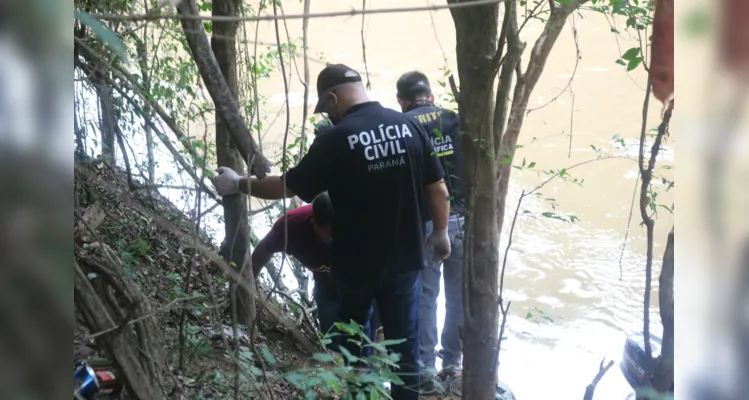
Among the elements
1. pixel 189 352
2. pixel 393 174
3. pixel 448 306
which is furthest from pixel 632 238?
pixel 189 352

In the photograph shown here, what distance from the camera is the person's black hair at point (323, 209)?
2.82 meters

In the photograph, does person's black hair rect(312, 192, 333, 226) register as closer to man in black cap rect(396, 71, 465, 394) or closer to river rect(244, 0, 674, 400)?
man in black cap rect(396, 71, 465, 394)

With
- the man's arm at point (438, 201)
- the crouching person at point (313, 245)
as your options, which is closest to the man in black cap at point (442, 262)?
the man's arm at point (438, 201)

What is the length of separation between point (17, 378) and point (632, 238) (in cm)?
701

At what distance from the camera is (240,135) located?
199 centimetres

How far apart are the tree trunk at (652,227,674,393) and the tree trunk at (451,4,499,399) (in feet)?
2.48

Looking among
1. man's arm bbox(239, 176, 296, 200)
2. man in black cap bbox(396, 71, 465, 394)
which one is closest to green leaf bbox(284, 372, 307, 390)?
man's arm bbox(239, 176, 296, 200)

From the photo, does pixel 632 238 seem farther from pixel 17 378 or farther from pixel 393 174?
pixel 17 378

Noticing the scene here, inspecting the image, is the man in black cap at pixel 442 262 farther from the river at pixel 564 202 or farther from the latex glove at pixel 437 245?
the river at pixel 564 202

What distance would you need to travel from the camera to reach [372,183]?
251 centimetres

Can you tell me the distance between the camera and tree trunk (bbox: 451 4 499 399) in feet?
6.37

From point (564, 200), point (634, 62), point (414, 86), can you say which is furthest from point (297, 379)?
point (564, 200)

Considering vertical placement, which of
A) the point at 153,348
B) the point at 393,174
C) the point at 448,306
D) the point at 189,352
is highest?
the point at 393,174

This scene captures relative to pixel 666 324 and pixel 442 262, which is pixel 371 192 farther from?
pixel 666 324
